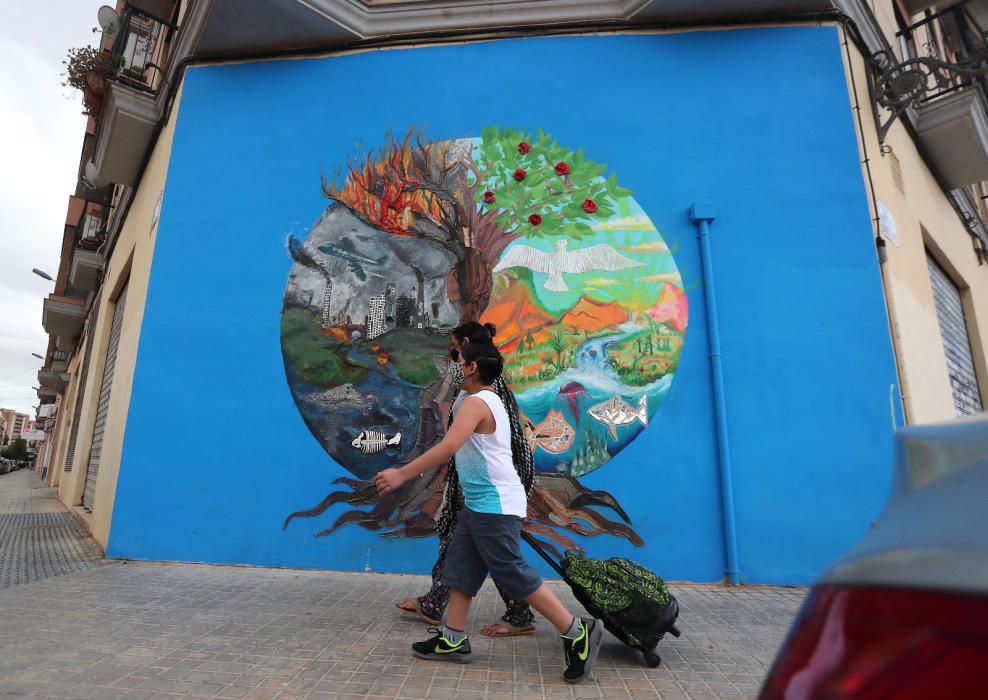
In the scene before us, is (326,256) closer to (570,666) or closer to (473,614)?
(473,614)

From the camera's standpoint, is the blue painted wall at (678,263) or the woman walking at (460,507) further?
the blue painted wall at (678,263)

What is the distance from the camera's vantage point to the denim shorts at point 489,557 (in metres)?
2.65

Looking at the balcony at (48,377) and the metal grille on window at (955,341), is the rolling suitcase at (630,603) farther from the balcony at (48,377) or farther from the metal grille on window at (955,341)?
the balcony at (48,377)

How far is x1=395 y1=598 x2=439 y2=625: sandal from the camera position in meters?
3.42

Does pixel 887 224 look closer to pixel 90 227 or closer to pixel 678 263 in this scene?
pixel 678 263

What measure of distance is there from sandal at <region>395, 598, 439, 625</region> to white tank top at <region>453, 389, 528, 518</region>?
111 centimetres

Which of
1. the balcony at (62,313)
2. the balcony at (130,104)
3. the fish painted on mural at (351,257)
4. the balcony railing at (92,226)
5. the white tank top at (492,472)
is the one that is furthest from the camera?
the balcony at (62,313)

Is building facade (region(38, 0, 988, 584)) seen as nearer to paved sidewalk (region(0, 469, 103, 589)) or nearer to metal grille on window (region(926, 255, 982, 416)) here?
paved sidewalk (region(0, 469, 103, 589))

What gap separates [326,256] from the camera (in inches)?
213

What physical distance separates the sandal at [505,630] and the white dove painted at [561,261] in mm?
2901

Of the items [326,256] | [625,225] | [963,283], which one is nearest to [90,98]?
[326,256]

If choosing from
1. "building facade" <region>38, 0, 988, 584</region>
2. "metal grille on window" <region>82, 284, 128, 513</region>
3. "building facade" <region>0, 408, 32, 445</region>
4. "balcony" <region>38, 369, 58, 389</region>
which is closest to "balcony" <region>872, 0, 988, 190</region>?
"building facade" <region>38, 0, 988, 584</region>

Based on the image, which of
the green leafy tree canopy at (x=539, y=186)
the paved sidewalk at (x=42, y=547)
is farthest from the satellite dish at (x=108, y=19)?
the paved sidewalk at (x=42, y=547)

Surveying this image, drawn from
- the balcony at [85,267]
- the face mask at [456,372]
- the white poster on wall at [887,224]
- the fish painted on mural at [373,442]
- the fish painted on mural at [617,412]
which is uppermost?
the balcony at [85,267]
